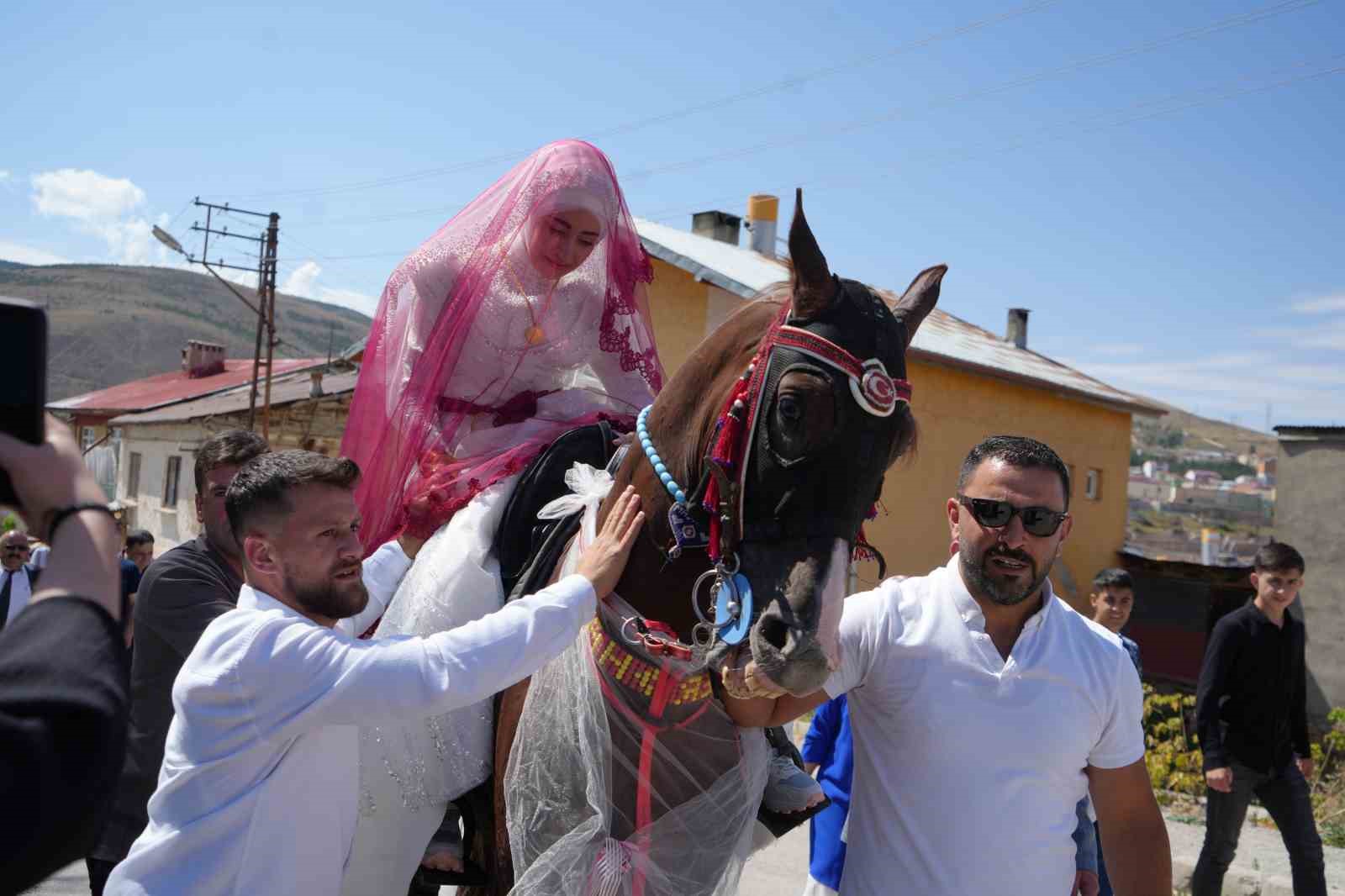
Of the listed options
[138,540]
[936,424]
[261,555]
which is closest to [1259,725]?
[261,555]

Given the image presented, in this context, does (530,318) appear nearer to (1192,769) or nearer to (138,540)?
(138,540)

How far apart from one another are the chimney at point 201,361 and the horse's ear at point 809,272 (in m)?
38.5

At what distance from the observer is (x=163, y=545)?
89.6 feet

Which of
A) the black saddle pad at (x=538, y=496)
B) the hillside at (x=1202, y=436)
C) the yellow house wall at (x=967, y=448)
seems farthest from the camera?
the hillside at (x=1202, y=436)

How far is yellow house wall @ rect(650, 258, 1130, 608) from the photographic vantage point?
15.2 metres

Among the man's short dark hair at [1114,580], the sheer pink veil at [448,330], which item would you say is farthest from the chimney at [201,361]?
the sheer pink veil at [448,330]

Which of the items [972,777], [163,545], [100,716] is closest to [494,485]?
[972,777]

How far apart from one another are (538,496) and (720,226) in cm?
1722

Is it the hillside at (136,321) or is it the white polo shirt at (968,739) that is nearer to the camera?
the white polo shirt at (968,739)

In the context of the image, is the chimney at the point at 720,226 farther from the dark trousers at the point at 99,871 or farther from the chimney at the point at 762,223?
the dark trousers at the point at 99,871

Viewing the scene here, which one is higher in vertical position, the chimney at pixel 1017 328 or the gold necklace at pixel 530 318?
the chimney at pixel 1017 328

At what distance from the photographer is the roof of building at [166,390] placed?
3136 centimetres

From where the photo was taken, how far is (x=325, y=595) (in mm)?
2398

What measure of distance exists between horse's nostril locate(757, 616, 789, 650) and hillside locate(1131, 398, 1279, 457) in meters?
130
